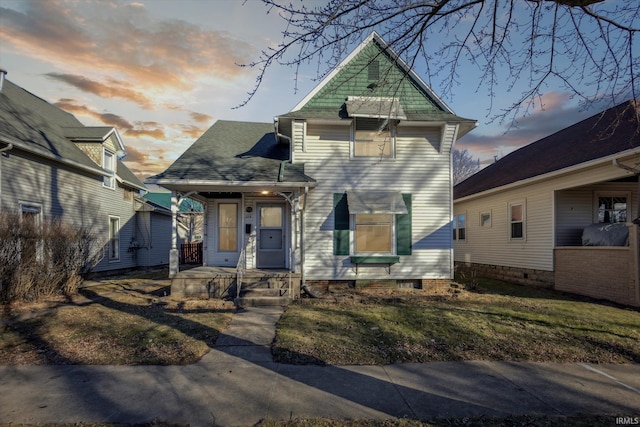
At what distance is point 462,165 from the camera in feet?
167

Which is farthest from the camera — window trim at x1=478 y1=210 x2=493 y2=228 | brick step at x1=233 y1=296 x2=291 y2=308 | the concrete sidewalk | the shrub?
window trim at x1=478 y1=210 x2=493 y2=228

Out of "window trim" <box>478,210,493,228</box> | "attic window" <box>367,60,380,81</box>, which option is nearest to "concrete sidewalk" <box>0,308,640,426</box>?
"attic window" <box>367,60,380,81</box>

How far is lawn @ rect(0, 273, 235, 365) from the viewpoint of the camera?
5.13 meters

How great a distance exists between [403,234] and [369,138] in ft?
10.00

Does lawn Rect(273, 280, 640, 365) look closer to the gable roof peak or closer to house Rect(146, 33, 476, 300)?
house Rect(146, 33, 476, 300)

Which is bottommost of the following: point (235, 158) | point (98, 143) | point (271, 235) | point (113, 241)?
point (113, 241)

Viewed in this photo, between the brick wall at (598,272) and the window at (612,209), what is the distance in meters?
2.23

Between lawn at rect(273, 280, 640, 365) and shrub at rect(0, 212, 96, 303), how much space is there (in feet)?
19.9

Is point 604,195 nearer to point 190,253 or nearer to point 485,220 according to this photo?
point 485,220

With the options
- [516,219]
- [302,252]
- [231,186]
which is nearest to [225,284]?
[302,252]

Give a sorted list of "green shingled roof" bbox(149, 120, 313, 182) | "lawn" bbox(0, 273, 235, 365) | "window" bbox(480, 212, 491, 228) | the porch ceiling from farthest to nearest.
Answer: "window" bbox(480, 212, 491, 228)
"green shingled roof" bbox(149, 120, 313, 182)
the porch ceiling
"lawn" bbox(0, 273, 235, 365)

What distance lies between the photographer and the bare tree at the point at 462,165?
4994cm

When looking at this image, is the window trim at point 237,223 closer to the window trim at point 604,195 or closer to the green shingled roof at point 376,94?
the green shingled roof at point 376,94

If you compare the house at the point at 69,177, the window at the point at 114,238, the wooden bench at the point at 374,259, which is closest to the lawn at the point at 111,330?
the house at the point at 69,177
